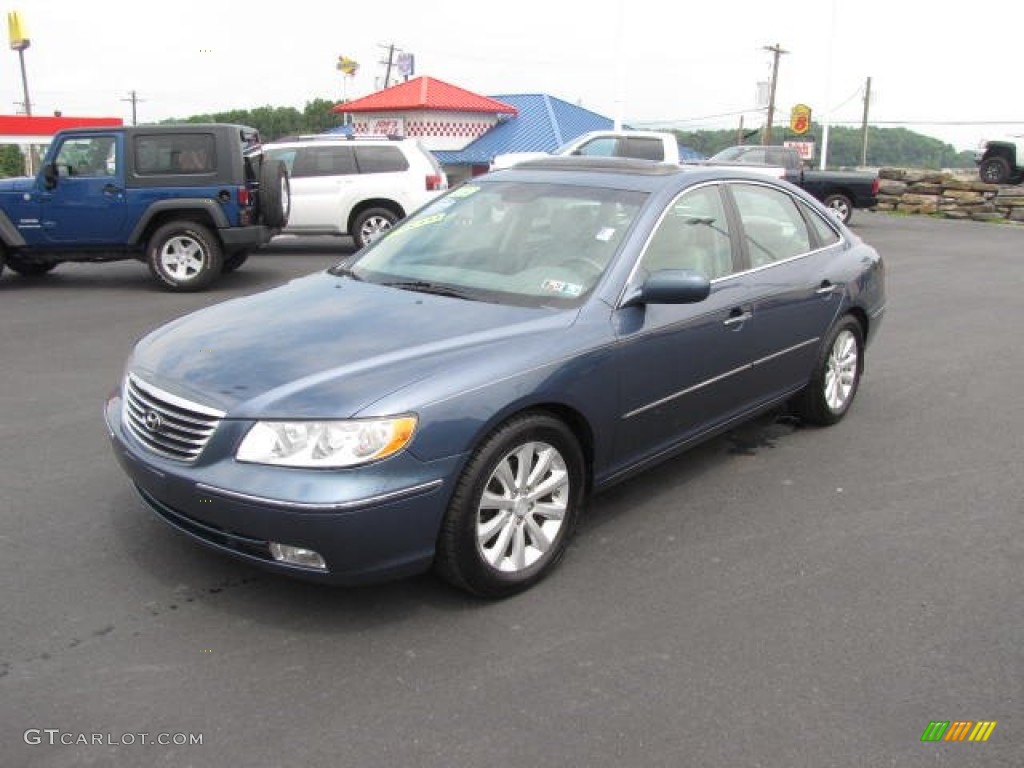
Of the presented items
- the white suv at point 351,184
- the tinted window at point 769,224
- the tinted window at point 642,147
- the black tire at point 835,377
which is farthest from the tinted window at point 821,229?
the tinted window at point 642,147

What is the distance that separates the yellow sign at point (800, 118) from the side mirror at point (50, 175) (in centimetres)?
3875

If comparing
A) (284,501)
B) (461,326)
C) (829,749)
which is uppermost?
(461,326)

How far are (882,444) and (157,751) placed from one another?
4.26 m

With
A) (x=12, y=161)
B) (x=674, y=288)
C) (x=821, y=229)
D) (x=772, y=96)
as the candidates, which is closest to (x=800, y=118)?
(x=772, y=96)

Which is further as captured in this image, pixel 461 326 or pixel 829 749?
pixel 461 326

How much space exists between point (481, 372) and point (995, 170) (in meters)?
25.4

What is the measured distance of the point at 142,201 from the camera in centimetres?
1013

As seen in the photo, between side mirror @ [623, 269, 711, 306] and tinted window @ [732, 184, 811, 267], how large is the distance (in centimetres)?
104

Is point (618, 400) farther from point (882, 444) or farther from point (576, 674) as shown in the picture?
point (882, 444)

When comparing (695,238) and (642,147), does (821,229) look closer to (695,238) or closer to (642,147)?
(695,238)

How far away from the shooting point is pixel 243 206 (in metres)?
10.3

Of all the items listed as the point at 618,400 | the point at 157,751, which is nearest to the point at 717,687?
the point at 618,400

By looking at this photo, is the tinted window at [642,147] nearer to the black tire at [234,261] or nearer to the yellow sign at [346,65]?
the black tire at [234,261]

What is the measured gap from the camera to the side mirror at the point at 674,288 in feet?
12.1
